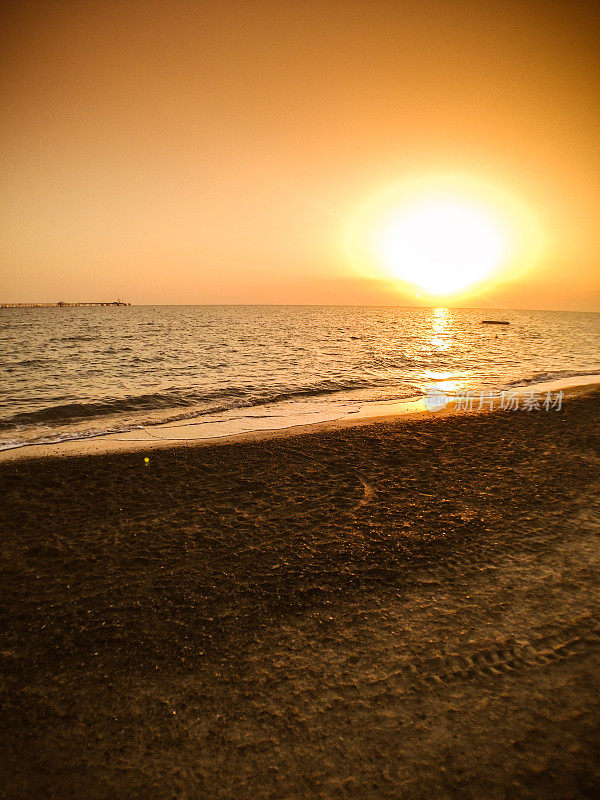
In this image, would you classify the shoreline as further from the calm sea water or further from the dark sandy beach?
the dark sandy beach

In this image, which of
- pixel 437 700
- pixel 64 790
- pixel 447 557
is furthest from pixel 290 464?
pixel 64 790

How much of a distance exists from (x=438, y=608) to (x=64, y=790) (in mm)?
2989

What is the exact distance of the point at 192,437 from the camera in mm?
9648

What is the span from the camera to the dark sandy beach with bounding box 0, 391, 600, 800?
2.33m

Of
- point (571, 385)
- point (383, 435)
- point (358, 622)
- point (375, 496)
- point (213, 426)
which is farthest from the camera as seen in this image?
point (571, 385)

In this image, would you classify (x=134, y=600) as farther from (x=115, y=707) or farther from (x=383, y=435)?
(x=383, y=435)

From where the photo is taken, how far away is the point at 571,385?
645 inches

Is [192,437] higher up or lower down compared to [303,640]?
lower down

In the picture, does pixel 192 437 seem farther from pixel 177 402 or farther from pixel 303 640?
pixel 303 640

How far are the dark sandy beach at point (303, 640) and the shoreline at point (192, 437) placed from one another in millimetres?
2388

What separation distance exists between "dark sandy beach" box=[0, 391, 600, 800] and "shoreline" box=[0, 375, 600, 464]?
2.39 metres

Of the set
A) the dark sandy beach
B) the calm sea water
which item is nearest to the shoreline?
the calm sea water

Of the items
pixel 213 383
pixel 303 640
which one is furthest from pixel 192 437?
pixel 213 383

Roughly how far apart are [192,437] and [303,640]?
7037 mm
